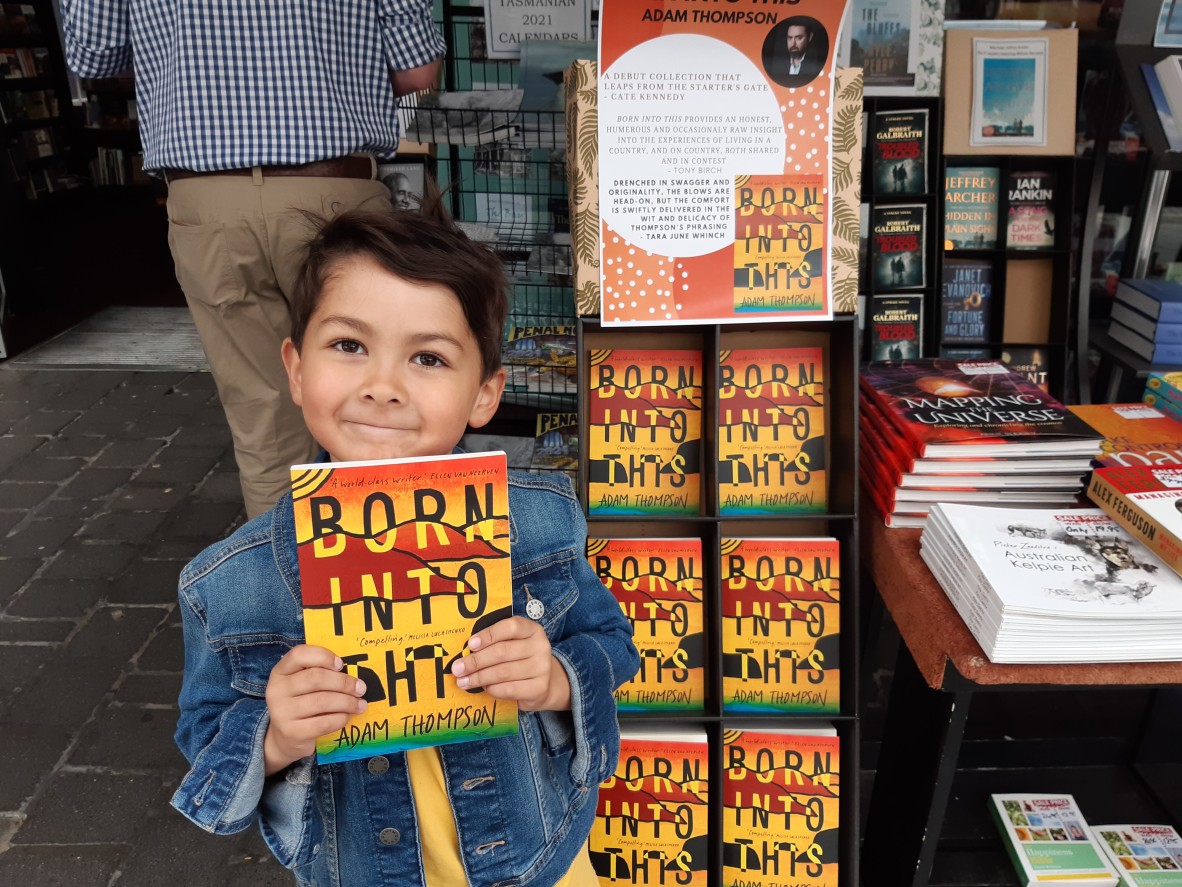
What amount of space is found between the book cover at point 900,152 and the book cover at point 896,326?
0.38 meters

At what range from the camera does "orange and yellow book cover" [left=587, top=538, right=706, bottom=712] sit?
170 centimetres

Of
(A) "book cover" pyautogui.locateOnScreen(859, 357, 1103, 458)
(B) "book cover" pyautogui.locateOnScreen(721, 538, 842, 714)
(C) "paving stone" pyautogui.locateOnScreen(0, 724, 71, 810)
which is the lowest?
(C) "paving stone" pyautogui.locateOnScreen(0, 724, 71, 810)

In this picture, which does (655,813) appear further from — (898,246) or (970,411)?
(898,246)

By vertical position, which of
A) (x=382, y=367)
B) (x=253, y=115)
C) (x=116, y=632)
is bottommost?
(x=116, y=632)

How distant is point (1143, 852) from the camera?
6.29 feet

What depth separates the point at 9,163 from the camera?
5652mm

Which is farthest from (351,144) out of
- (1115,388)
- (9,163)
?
(9,163)

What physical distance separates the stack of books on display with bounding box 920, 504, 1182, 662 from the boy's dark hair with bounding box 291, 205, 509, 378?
0.82 m

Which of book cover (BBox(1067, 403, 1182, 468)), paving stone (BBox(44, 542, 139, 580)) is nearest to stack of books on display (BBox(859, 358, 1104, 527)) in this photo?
book cover (BBox(1067, 403, 1182, 468))

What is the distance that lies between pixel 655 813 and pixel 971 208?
7.85ft

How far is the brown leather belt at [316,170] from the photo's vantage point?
2305mm

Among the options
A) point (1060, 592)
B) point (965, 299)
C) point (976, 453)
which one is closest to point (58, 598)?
point (976, 453)

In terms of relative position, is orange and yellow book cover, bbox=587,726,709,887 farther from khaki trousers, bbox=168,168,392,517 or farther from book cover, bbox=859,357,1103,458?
khaki trousers, bbox=168,168,392,517

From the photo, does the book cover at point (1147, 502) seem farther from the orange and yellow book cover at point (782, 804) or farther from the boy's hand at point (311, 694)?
the boy's hand at point (311, 694)
